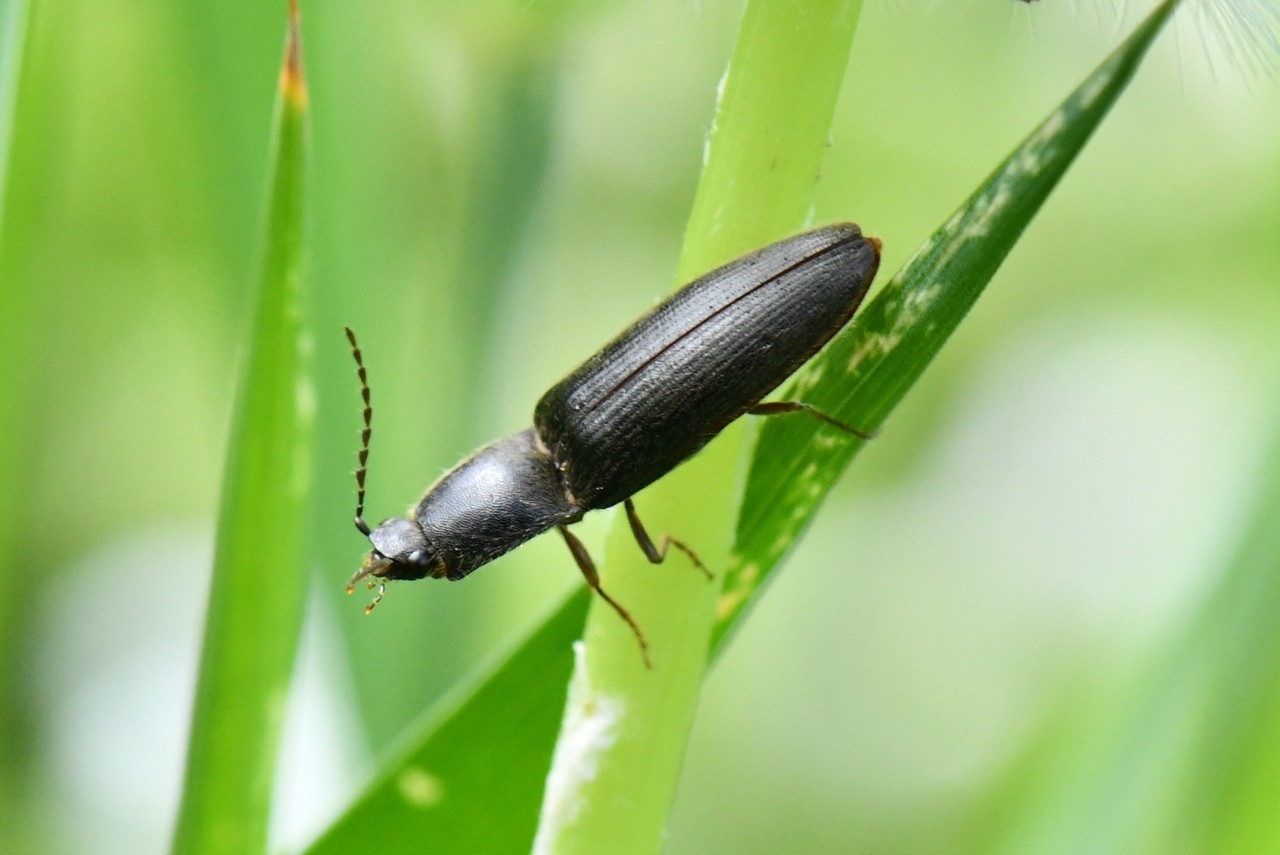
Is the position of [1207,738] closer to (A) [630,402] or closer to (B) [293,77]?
(A) [630,402]

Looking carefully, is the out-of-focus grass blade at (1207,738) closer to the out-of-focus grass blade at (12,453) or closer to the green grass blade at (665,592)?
the green grass blade at (665,592)

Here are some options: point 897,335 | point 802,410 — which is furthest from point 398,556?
point 897,335

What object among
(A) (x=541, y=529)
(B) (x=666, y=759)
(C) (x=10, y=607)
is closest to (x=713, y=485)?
(B) (x=666, y=759)

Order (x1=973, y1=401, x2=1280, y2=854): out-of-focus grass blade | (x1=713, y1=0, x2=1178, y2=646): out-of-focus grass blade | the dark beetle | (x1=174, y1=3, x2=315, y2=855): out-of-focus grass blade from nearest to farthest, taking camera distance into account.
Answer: (x1=713, y1=0, x2=1178, y2=646): out-of-focus grass blade → (x1=174, y1=3, x2=315, y2=855): out-of-focus grass blade → (x1=973, y1=401, x2=1280, y2=854): out-of-focus grass blade → the dark beetle

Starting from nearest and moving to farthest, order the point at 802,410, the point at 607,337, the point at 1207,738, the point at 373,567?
the point at 802,410 → the point at 1207,738 → the point at 373,567 → the point at 607,337

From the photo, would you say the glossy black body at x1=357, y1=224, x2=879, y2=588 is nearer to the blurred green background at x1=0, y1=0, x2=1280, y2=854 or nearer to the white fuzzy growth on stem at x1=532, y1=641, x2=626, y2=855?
the blurred green background at x1=0, y1=0, x2=1280, y2=854

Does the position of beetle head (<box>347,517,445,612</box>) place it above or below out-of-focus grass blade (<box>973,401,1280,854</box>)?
below

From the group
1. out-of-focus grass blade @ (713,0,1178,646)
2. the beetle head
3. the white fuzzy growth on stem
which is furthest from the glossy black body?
the white fuzzy growth on stem
